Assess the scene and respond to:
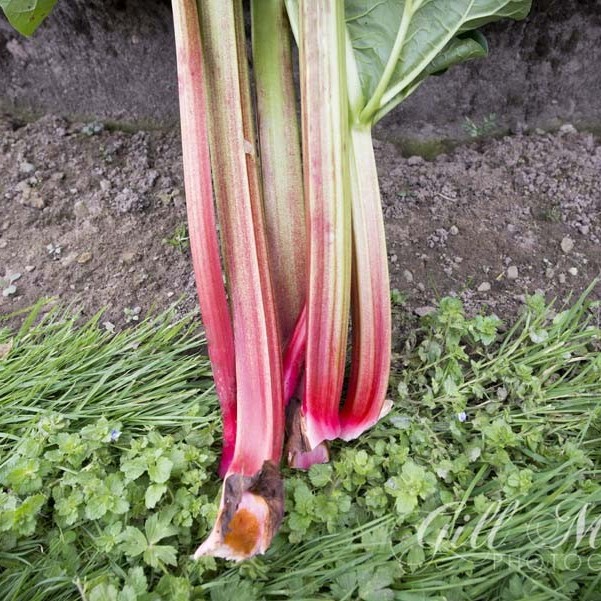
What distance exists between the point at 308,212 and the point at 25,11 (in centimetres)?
105

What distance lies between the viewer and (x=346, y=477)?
4.82 feet

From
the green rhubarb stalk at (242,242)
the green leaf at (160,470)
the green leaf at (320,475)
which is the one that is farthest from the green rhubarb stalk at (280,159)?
the green leaf at (160,470)

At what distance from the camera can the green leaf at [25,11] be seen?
156 centimetres

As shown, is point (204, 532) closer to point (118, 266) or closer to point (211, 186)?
point (211, 186)

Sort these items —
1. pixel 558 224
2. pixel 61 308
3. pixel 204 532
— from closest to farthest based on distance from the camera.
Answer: pixel 204 532, pixel 61 308, pixel 558 224

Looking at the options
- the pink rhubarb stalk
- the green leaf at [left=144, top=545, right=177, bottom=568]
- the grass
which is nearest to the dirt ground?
the grass

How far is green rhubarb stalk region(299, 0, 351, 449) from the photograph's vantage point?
142 centimetres

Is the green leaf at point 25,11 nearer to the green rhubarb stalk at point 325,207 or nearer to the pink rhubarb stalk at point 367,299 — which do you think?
the green rhubarb stalk at point 325,207

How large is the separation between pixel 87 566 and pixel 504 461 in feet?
→ 3.67

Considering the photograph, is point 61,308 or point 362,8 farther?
point 61,308

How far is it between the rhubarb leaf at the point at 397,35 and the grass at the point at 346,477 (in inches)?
28.8

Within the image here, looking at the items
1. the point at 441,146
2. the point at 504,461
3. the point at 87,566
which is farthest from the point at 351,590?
the point at 441,146

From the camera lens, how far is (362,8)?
4.99 ft

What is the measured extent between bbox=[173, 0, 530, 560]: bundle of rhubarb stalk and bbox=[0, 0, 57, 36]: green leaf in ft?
1.63
